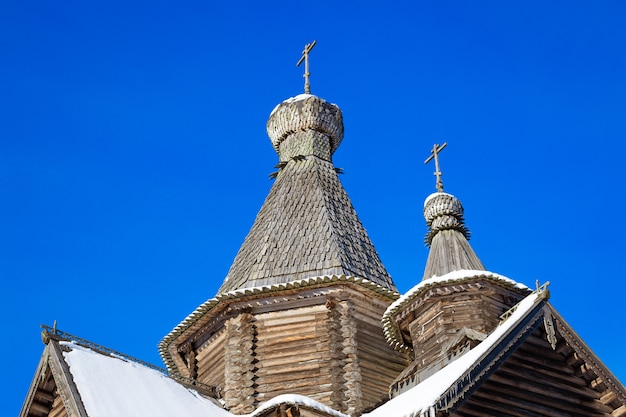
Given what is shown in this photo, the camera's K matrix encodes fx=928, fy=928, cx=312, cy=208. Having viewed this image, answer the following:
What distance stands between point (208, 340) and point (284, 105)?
363 inches

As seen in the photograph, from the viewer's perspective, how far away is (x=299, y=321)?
73.6 feet

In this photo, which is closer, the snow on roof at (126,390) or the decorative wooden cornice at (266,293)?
the snow on roof at (126,390)

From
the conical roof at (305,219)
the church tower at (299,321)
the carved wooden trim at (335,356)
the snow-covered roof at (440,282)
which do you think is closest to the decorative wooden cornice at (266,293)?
the church tower at (299,321)

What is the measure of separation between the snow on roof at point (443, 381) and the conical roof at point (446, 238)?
5323 mm

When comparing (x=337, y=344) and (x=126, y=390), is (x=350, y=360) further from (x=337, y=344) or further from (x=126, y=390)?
(x=126, y=390)

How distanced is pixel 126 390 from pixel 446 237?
30.0ft

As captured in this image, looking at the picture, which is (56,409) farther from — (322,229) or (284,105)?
(284,105)

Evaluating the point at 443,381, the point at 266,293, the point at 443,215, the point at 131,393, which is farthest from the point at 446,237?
the point at 131,393

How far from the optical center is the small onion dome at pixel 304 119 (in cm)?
2909

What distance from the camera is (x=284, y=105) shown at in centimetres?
2969

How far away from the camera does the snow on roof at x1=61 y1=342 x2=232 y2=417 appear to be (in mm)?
17984

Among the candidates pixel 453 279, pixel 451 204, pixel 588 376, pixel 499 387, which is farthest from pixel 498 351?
pixel 451 204

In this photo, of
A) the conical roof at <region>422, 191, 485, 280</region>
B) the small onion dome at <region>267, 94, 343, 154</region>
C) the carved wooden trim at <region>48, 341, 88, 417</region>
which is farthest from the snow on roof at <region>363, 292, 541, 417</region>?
the small onion dome at <region>267, 94, 343, 154</region>

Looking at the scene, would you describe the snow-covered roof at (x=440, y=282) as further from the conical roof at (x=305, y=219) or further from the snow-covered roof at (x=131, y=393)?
the snow-covered roof at (x=131, y=393)
